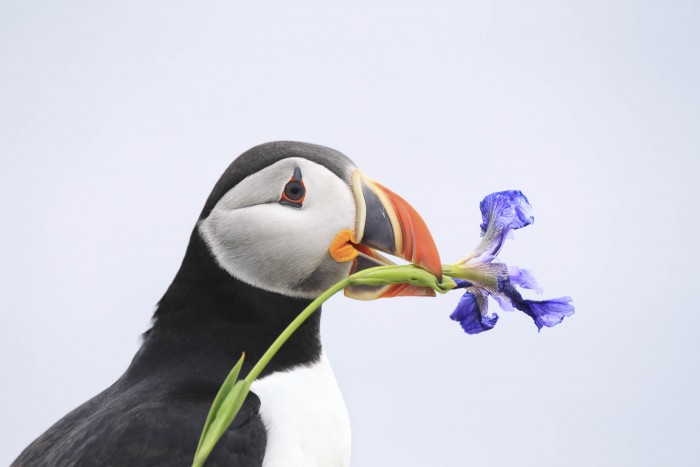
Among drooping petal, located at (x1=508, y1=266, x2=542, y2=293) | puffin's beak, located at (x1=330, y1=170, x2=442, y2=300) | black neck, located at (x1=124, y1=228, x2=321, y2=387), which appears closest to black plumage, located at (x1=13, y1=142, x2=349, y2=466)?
black neck, located at (x1=124, y1=228, x2=321, y2=387)

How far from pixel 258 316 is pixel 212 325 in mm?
103

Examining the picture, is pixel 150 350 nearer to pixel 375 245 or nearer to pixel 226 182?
pixel 226 182

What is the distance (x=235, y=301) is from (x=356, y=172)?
15.4 inches

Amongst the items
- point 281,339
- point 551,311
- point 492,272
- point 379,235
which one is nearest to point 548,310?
point 551,311

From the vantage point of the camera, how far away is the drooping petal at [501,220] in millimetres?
1384

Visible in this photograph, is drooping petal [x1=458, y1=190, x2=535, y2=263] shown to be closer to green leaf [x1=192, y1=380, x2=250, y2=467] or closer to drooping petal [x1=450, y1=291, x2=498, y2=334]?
drooping petal [x1=450, y1=291, x2=498, y2=334]

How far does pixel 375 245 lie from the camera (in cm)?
183

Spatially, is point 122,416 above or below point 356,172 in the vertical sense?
below

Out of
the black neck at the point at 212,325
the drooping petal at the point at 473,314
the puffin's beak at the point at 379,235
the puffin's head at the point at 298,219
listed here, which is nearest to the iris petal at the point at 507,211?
the drooping petal at the point at 473,314

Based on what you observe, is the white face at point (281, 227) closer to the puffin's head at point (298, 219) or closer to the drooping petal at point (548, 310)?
the puffin's head at point (298, 219)

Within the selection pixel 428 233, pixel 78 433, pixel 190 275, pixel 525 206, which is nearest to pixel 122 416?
pixel 78 433

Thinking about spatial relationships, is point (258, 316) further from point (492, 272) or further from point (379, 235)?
point (492, 272)

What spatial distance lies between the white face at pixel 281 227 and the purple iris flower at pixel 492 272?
18.9 inches

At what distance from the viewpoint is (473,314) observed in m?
1.43
